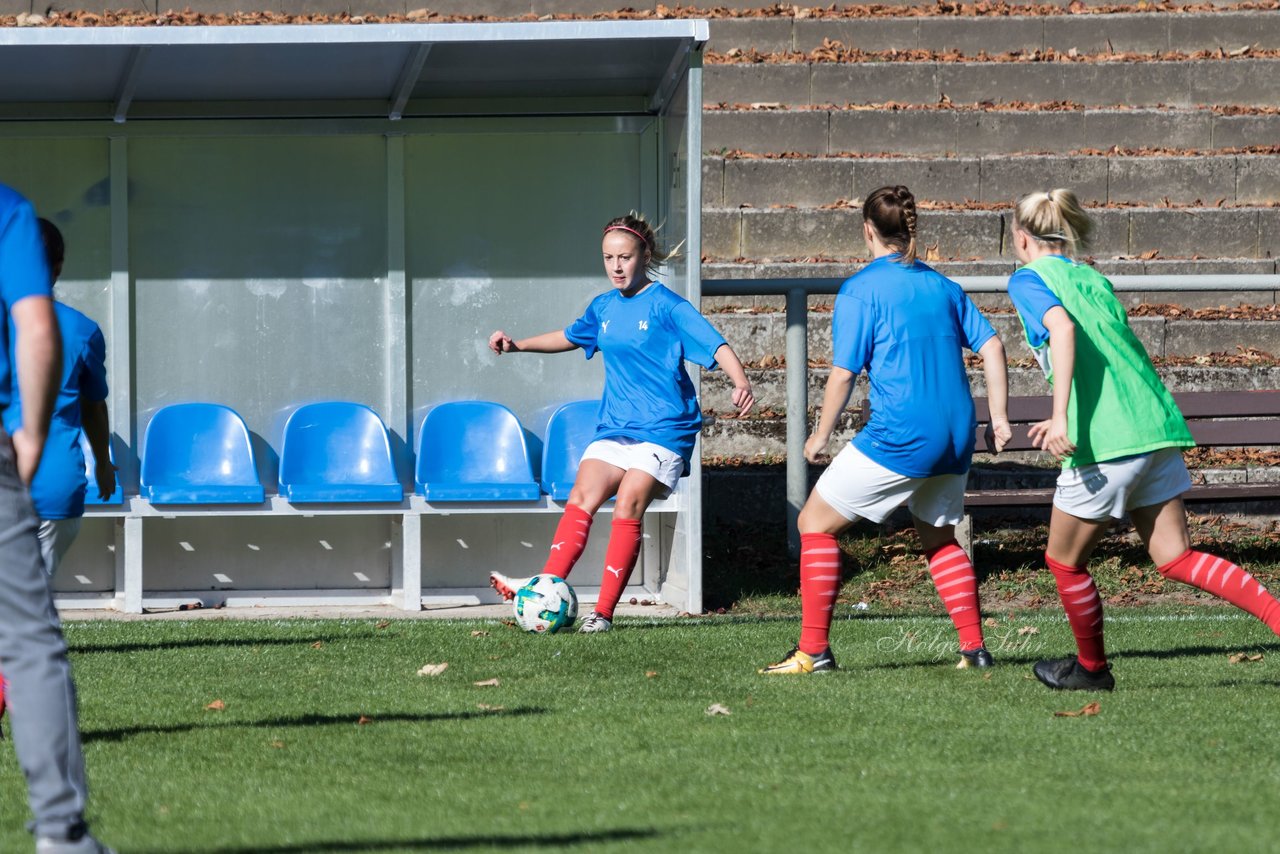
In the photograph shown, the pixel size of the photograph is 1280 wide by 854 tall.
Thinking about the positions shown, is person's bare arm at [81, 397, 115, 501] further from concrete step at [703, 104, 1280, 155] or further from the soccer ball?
concrete step at [703, 104, 1280, 155]

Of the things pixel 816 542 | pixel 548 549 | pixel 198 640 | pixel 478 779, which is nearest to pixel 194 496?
pixel 198 640

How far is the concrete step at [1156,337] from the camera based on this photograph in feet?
35.7

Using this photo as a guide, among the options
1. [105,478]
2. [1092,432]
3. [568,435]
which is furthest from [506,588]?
[1092,432]

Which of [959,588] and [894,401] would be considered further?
[959,588]

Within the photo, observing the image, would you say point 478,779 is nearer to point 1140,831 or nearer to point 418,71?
point 1140,831

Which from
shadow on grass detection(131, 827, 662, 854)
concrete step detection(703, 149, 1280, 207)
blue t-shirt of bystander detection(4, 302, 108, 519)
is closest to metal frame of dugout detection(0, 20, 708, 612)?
concrete step detection(703, 149, 1280, 207)

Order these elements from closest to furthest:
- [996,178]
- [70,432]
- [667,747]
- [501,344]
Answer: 1. [667,747]
2. [70,432]
3. [501,344]
4. [996,178]

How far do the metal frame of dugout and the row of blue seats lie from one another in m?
0.15

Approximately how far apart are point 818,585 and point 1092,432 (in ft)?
4.03

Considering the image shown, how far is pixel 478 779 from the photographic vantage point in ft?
14.6

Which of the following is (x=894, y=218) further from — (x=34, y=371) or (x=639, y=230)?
(x=34, y=371)

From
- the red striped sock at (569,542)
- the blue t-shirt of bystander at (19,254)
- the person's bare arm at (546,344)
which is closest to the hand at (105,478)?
the red striped sock at (569,542)

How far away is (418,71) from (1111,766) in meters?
5.74

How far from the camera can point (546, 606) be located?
7.35 meters
